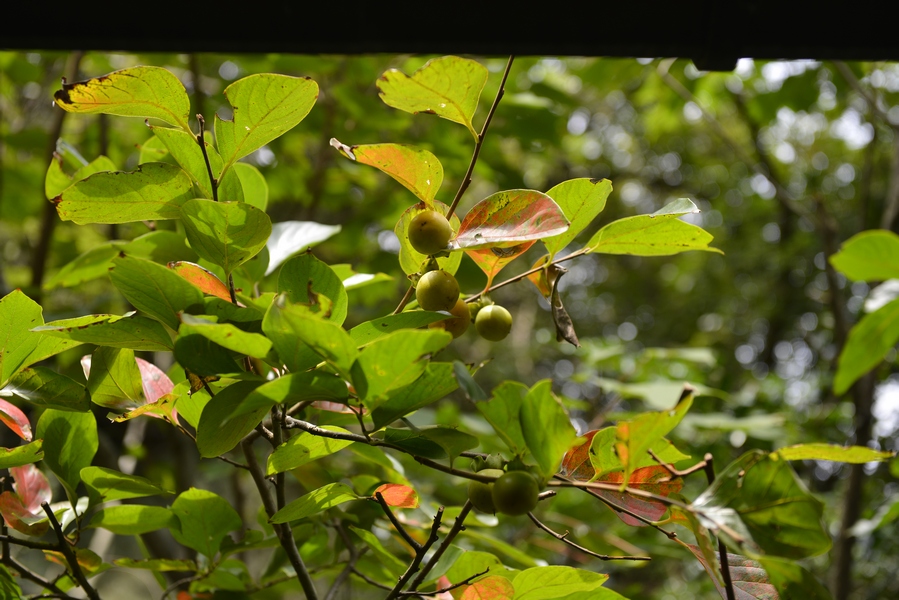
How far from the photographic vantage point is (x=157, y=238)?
0.49m

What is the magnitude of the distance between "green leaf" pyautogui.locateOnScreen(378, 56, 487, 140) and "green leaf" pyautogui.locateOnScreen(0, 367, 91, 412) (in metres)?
0.25

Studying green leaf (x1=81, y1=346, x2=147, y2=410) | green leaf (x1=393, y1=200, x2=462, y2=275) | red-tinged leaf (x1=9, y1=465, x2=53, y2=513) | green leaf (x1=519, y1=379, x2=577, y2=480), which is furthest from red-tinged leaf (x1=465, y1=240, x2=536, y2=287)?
red-tinged leaf (x1=9, y1=465, x2=53, y2=513)

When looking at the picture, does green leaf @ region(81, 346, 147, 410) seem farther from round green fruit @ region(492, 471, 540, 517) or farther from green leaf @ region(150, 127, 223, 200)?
round green fruit @ region(492, 471, 540, 517)

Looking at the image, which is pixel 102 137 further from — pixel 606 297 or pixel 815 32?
pixel 606 297

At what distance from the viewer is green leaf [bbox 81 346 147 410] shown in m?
0.39

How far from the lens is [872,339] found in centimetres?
50

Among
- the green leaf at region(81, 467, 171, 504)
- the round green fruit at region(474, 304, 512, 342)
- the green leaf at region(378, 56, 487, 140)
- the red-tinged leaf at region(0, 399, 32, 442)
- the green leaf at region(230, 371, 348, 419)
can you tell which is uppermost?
the green leaf at region(378, 56, 487, 140)

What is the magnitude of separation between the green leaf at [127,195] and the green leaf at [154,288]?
56mm

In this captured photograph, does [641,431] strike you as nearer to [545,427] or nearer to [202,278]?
[545,427]

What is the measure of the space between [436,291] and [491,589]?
0.17m

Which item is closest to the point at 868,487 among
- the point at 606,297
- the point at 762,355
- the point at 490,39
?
the point at 490,39

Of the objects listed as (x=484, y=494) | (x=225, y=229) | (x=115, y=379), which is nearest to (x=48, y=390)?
(x=115, y=379)

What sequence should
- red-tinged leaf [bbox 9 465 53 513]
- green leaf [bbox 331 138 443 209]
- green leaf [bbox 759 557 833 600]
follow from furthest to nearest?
red-tinged leaf [bbox 9 465 53 513] → green leaf [bbox 331 138 443 209] → green leaf [bbox 759 557 833 600]

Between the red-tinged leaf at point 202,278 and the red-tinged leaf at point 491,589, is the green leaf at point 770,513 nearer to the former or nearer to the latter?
the red-tinged leaf at point 491,589
